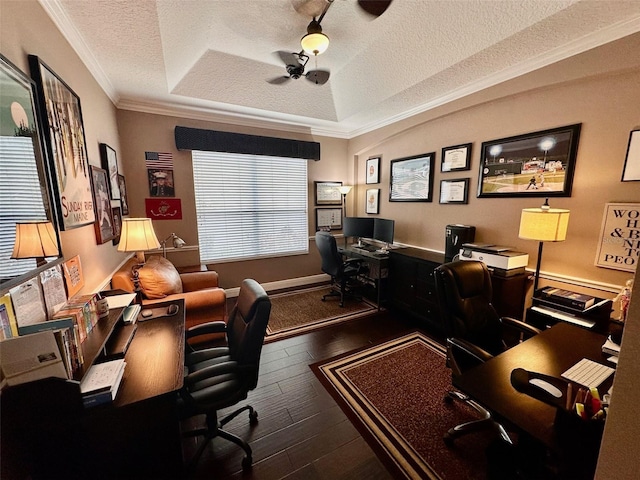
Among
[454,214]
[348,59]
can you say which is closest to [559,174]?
[454,214]

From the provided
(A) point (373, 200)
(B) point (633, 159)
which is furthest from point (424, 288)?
(B) point (633, 159)

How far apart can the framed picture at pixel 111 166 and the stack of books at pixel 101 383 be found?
204 centimetres

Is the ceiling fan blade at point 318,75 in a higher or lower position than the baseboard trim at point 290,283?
higher

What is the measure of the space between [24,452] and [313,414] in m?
1.45

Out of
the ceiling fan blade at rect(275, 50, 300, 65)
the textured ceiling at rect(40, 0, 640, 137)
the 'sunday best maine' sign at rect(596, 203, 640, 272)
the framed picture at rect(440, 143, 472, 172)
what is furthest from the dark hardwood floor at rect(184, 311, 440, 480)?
the textured ceiling at rect(40, 0, 640, 137)

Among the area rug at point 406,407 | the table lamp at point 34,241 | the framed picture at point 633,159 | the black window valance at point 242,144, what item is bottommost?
the area rug at point 406,407

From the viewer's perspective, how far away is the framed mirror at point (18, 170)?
3.11 feet

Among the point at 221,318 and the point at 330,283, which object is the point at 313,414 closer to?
the point at 221,318

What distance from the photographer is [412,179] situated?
3.56 meters

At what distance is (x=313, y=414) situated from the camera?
71.7 inches

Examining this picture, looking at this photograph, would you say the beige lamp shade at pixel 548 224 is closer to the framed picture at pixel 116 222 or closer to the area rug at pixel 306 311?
the area rug at pixel 306 311

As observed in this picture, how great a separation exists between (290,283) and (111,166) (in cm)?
290

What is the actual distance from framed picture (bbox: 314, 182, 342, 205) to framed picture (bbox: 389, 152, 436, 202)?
1.08m

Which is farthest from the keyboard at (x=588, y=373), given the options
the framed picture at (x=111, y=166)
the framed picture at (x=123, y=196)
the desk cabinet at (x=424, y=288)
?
the framed picture at (x=123, y=196)
